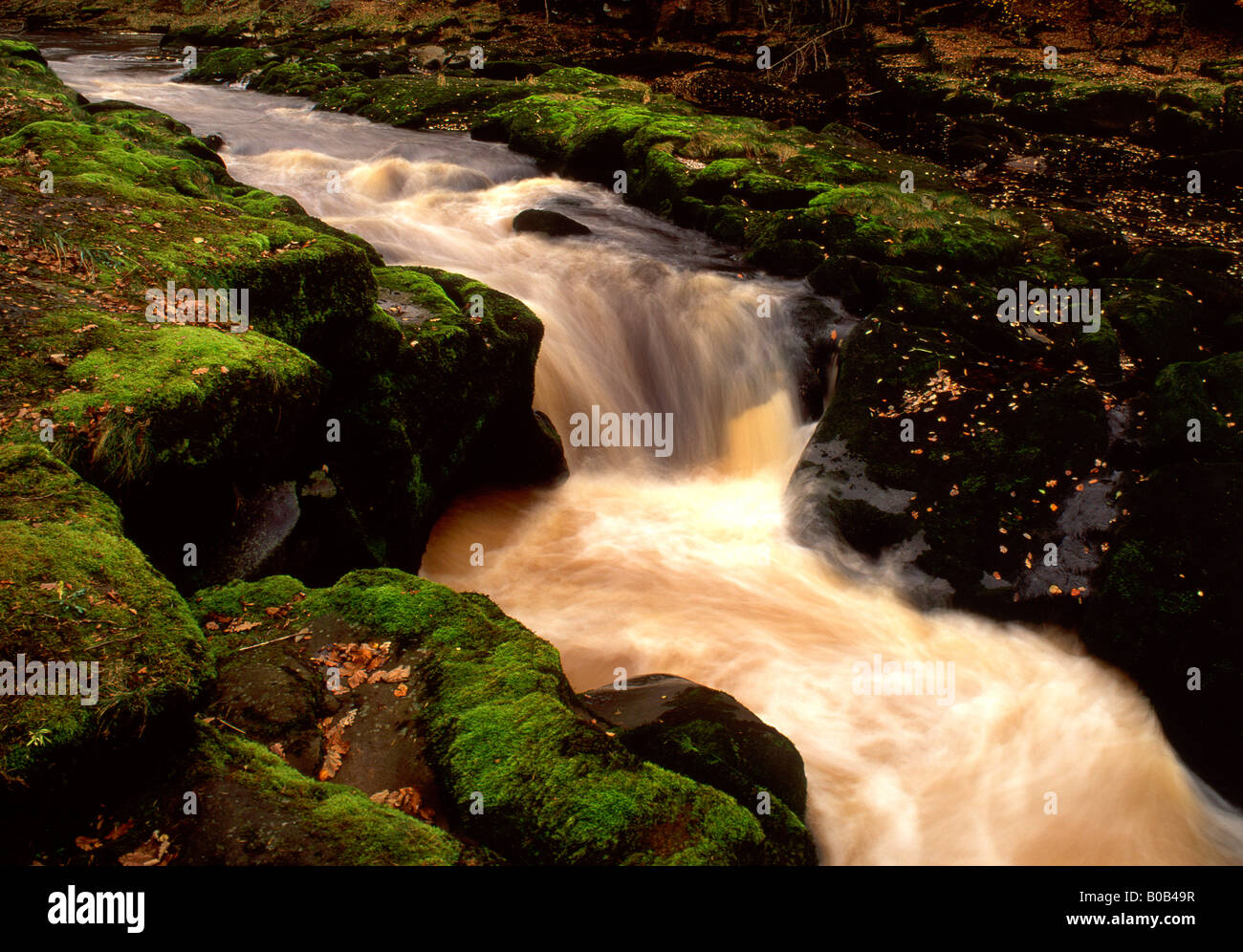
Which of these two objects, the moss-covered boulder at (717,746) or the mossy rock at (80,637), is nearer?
the mossy rock at (80,637)

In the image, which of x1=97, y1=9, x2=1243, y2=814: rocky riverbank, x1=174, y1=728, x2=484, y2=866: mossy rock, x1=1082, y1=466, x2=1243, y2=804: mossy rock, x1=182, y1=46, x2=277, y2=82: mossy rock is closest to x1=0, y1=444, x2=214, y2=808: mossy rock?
x1=174, y1=728, x2=484, y2=866: mossy rock

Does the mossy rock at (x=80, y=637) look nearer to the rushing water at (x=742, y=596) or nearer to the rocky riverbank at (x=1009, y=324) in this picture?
the rushing water at (x=742, y=596)

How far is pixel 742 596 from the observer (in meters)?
8.46

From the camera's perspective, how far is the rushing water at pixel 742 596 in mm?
6211

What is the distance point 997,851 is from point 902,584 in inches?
117

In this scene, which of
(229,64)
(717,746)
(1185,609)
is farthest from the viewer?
(229,64)

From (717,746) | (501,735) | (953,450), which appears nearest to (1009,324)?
(953,450)

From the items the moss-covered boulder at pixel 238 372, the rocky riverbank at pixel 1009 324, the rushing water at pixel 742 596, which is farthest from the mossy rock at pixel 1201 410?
the moss-covered boulder at pixel 238 372

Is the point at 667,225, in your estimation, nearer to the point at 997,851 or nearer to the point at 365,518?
the point at 365,518

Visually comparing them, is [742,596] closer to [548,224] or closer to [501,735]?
[501,735]
